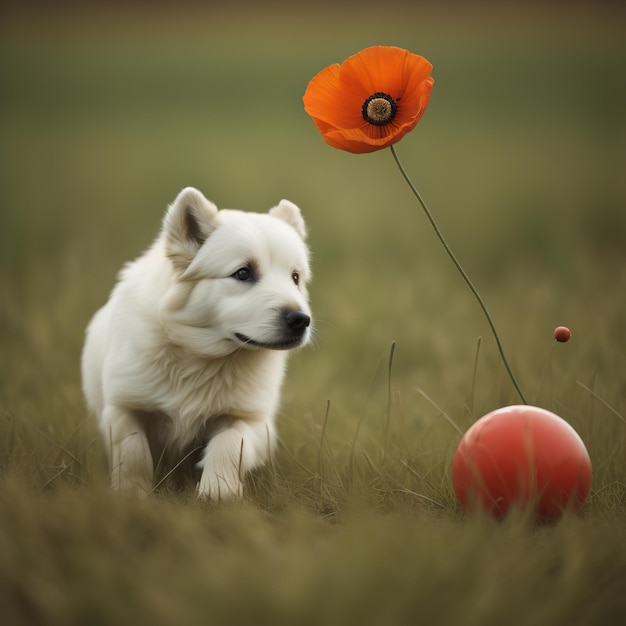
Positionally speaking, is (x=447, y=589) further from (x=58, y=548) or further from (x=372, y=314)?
(x=372, y=314)

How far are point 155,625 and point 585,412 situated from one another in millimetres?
3264

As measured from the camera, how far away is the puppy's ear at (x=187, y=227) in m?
4.26

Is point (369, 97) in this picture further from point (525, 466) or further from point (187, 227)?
point (525, 466)

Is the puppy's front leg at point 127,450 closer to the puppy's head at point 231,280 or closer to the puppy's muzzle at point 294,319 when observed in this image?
the puppy's head at point 231,280

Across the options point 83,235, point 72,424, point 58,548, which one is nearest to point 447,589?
point 58,548

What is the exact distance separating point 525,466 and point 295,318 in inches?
49.4

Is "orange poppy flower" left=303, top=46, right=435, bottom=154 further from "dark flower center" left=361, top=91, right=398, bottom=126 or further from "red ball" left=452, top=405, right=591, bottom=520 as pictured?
"red ball" left=452, top=405, right=591, bottom=520

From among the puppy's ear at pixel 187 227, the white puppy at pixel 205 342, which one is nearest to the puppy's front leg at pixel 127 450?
the white puppy at pixel 205 342

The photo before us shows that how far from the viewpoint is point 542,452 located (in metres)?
3.54

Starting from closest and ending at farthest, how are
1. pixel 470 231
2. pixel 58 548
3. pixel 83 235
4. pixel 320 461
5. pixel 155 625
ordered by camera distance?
pixel 155 625 < pixel 58 548 < pixel 320 461 < pixel 83 235 < pixel 470 231

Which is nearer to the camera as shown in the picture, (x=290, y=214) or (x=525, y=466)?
(x=525, y=466)

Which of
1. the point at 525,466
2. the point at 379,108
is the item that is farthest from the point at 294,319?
the point at 525,466

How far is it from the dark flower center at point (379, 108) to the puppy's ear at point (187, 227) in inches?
38.5

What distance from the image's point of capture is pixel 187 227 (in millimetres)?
4312
